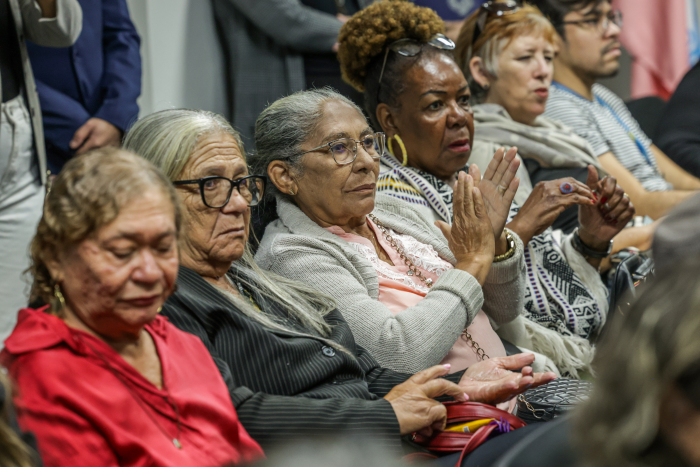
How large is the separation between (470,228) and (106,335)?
120 centimetres

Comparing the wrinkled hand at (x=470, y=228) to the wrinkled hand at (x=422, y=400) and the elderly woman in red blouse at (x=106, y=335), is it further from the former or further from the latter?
the elderly woman in red blouse at (x=106, y=335)

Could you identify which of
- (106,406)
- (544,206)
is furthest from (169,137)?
(544,206)

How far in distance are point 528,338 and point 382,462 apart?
75.0 inches

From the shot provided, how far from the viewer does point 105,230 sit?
46.4 inches

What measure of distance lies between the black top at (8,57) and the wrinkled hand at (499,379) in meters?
1.63

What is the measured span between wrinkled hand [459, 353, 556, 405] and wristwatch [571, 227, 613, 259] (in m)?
0.98

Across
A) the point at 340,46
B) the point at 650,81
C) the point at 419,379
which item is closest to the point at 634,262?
the point at 419,379

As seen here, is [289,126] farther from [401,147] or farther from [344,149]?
[401,147]

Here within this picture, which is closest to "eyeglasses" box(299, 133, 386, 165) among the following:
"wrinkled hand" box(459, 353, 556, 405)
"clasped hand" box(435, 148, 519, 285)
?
"clasped hand" box(435, 148, 519, 285)

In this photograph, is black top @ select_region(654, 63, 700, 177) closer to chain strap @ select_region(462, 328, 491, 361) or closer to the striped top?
the striped top

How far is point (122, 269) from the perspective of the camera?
120 centimetres

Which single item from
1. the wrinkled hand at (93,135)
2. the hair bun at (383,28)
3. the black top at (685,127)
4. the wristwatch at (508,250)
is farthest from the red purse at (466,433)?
the black top at (685,127)

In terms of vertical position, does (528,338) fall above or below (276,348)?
below

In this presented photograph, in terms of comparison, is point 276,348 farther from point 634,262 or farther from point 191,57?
point 191,57
